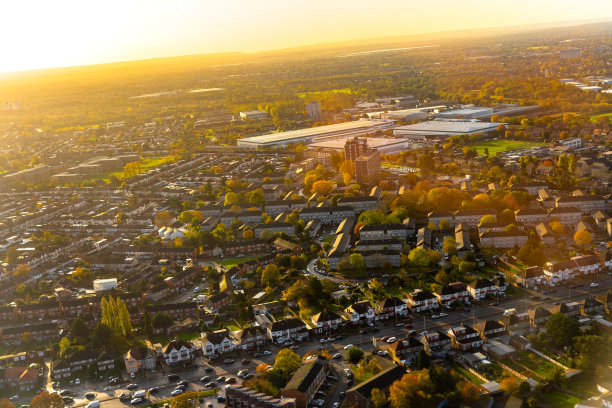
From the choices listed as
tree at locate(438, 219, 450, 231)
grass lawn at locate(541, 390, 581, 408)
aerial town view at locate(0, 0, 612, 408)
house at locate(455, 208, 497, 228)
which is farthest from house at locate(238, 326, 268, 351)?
house at locate(455, 208, 497, 228)

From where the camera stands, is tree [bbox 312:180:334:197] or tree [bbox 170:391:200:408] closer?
tree [bbox 170:391:200:408]

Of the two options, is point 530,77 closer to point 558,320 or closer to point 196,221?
point 196,221

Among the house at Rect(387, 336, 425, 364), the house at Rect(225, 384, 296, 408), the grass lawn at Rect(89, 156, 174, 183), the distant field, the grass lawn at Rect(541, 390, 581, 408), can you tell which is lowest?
the grass lawn at Rect(541, 390, 581, 408)

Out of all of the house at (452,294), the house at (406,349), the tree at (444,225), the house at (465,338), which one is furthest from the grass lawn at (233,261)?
the house at (465,338)

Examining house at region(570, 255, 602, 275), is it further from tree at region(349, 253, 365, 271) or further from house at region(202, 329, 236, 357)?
house at region(202, 329, 236, 357)

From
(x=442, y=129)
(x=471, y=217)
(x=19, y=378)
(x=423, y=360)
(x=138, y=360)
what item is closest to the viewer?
(x=423, y=360)

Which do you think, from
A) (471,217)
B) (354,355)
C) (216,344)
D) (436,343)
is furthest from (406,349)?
(471,217)

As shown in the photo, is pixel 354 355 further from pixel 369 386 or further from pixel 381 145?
pixel 381 145
